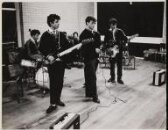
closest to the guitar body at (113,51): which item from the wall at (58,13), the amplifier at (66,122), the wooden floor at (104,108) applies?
the wooden floor at (104,108)

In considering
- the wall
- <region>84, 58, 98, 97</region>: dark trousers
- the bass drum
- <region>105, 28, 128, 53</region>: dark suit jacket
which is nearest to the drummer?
the bass drum

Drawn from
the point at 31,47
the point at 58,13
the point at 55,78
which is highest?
the point at 58,13

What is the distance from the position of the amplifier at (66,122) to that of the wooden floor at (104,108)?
0.84 metres

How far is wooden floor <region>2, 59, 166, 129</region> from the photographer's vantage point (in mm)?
4185

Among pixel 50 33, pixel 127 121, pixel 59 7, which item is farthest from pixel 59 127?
pixel 59 7

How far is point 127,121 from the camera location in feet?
13.9

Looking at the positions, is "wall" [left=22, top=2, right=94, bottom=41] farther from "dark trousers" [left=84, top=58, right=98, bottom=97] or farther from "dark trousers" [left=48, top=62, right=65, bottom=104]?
"dark trousers" [left=48, top=62, right=65, bottom=104]

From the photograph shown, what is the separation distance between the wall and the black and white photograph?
0.10 ft

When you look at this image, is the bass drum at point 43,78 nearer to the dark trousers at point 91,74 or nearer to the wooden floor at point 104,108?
the wooden floor at point 104,108

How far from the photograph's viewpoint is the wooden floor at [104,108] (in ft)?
13.7

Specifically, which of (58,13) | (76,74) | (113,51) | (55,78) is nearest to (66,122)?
(55,78)

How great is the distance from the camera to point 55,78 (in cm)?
458

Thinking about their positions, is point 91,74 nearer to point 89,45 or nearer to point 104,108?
Result: point 89,45

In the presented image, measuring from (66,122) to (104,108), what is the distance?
6.33 feet
